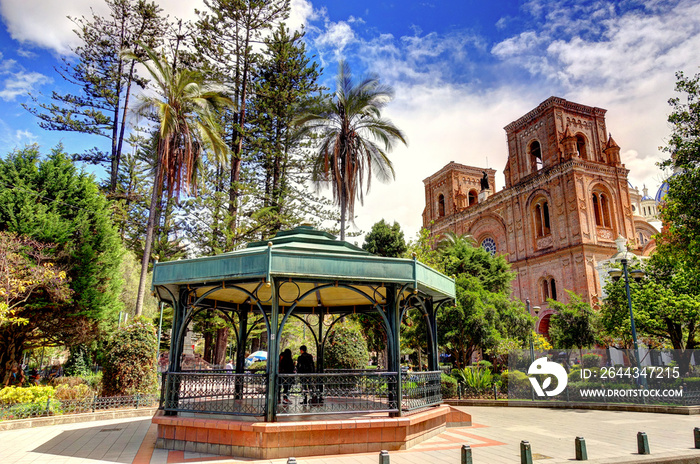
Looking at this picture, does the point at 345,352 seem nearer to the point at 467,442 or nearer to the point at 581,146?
the point at 467,442

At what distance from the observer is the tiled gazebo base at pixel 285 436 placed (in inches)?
275

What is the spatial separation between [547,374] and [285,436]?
1407cm

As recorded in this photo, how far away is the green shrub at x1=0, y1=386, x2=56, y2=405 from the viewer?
37.4 feet

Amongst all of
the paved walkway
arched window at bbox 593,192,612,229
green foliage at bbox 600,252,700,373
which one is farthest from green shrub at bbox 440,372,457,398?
arched window at bbox 593,192,612,229

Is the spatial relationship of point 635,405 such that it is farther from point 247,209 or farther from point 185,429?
point 247,209

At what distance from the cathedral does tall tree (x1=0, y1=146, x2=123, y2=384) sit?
2396cm

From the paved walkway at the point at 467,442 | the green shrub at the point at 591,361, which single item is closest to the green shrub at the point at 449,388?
the paved walkway at the point at 467,442

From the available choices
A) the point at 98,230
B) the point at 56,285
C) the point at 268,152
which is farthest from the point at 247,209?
the point at 56,285

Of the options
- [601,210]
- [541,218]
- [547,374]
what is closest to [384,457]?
[547,374]

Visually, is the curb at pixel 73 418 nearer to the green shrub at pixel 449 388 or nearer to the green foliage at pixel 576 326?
the green shrub at pixel 449 388

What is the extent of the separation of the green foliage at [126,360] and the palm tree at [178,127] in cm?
343

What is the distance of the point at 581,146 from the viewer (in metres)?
37.7

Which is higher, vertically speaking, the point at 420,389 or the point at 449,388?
the point at 420,389

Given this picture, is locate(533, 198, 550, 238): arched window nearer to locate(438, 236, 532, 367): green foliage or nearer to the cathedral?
the cathedral
